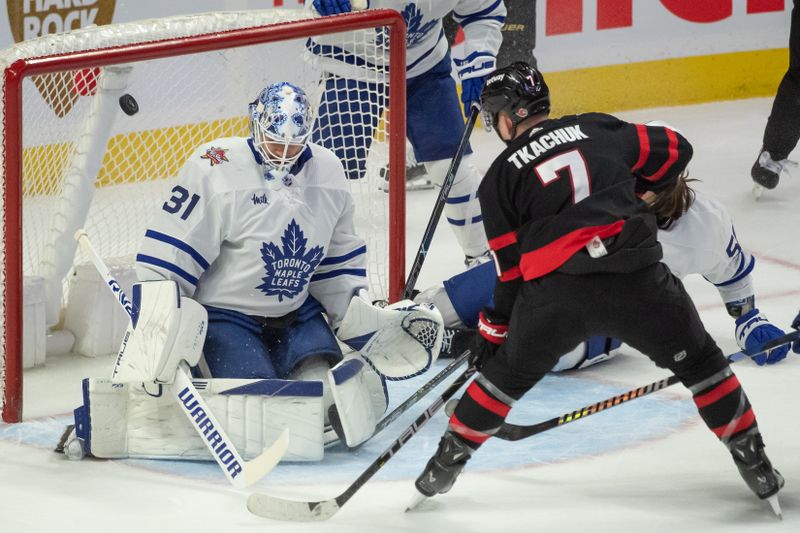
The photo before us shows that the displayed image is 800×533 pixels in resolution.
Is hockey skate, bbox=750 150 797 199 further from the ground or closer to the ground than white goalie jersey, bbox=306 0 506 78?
closer to the ground

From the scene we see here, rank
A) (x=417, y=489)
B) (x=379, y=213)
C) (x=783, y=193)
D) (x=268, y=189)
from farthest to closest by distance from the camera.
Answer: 1. (x=783, y=193)
2. (x=379, y=213)
3. (x=268, y=189)
4. (x=417, y=489)

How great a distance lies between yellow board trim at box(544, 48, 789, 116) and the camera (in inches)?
262

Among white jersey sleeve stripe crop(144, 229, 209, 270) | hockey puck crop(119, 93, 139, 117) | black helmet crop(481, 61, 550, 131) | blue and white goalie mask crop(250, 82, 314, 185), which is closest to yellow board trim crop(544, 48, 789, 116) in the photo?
hockey puck crop(119, 93, 139, 117)

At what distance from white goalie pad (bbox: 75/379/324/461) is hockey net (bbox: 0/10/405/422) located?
14.4 inches

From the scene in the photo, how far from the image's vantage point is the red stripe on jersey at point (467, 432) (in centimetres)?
275

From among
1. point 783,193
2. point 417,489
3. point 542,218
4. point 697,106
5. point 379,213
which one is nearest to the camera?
point 542,218

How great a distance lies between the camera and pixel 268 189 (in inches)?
126

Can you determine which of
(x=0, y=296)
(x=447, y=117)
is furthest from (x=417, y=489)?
(x=447, y=117)

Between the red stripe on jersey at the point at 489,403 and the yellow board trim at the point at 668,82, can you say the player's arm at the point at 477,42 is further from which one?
the yellow board trim at the point at 668,82

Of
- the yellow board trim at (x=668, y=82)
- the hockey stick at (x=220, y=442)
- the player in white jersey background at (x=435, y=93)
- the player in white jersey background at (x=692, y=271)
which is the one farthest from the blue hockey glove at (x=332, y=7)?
the yellow board trim at (x=668, y=82)

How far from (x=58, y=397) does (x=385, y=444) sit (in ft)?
2.96

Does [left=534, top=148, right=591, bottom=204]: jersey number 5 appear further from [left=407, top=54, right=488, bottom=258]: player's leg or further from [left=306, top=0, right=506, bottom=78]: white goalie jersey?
[left=407, top=54, right=488, bottom=258]: player's leg

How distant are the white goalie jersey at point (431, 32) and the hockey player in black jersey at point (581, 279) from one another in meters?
1.49

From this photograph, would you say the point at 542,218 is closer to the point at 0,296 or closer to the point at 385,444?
the point at 385,444
